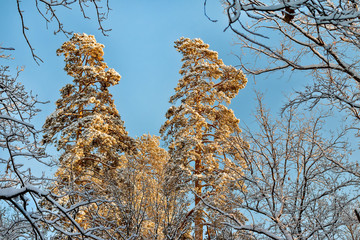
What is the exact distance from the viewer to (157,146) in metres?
25.4

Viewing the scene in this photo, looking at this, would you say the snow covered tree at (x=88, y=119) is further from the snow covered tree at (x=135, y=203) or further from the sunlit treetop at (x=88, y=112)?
the snow covered tree at (x=135, y=203)

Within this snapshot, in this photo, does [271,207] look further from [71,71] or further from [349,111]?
[71,71]

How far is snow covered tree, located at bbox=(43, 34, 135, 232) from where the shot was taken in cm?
1611

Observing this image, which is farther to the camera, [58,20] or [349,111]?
→ [349,111]

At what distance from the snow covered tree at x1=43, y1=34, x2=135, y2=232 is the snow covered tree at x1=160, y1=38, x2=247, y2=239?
10.1ft

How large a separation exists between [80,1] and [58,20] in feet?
1.35

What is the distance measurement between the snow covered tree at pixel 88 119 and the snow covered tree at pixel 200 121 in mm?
3088

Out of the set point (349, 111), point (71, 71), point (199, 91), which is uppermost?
point (71, 71)

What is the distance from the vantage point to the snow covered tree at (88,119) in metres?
16.1

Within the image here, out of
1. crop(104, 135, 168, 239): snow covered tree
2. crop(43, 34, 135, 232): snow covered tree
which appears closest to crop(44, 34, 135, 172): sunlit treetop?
crop(43, 34, 135, 232): snow covered tree

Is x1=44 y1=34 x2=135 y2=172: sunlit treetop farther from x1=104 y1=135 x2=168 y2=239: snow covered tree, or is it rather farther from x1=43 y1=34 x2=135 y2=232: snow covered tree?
x1=104 y1=135 x2=168 y2=239: snow covered tree

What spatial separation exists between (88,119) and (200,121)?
591cm

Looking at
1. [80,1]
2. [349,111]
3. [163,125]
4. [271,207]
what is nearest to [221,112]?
[163,125]

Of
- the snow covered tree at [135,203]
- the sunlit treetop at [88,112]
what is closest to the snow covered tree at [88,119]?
the sunlit treetop at [88,112]
